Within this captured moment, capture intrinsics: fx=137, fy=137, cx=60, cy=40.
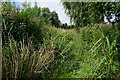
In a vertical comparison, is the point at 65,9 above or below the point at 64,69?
above

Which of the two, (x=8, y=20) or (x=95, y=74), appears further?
(x=8, y=20)

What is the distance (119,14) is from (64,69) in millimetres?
1523

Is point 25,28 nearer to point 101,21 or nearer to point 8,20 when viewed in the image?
point 8,20

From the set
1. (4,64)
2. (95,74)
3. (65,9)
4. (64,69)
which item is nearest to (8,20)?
(4,64)

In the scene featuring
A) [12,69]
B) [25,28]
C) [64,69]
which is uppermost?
[25,28]

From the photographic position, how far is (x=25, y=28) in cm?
374

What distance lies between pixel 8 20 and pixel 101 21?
7.54 ft

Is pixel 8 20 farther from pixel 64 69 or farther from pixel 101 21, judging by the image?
pixel 101 21

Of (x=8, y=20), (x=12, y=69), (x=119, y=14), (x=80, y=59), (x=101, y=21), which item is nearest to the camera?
(x=12, y=69)

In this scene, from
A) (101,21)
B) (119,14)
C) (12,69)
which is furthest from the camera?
(101,21)

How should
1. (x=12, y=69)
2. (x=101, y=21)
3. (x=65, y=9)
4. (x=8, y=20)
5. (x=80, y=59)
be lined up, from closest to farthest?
(x=12, y=69) < (x=101, y=21) < (x=80, y=59) < (x=8, y=20) < (x=65, y=9)

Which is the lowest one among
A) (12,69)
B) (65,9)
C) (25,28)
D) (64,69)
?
(64,69)

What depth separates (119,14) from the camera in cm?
246

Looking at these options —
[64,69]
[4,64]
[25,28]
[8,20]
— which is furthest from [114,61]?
[8,20]
